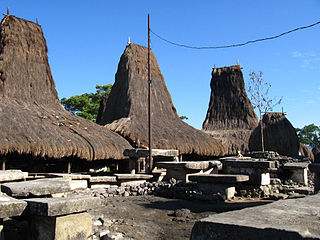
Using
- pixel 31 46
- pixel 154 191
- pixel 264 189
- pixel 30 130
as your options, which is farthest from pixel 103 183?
pixel 31 46

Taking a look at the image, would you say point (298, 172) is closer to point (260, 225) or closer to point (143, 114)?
point (260, 225)

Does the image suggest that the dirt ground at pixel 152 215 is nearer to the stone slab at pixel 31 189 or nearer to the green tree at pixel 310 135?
the stone slab at pixel 31 189

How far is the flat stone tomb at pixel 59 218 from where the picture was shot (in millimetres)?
2518

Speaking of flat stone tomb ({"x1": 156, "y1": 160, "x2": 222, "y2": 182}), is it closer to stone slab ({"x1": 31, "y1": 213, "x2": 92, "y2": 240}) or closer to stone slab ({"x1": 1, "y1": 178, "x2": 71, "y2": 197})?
stone slab ({"x1": 1, "y1": 178, "x2": 71, "y2": 197})

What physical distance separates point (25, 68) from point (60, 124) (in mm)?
3551

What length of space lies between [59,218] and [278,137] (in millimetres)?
18766

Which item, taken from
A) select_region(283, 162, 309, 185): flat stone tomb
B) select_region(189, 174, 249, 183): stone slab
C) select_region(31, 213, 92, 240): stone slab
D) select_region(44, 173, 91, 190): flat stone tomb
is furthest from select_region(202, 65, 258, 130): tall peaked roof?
select_region(31, 213, 92, 240): stone slab

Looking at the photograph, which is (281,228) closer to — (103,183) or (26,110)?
(103,183)

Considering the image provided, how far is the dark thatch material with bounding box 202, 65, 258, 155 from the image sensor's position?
78.4ft

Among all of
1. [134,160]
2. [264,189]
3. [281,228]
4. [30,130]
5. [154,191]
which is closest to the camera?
[281,228]

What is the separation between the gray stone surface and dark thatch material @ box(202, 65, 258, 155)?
21.6m

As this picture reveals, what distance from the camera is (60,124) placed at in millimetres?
12734

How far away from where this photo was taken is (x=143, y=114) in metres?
17.1

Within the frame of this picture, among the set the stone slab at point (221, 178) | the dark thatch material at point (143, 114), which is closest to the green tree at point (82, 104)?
the dark thatch material at point (143, 114)
